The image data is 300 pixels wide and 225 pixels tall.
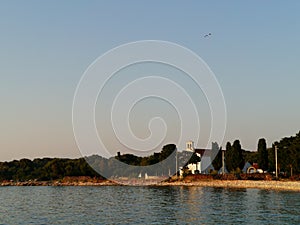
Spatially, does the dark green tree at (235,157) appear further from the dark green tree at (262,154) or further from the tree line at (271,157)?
the dark green tree at (262,154)

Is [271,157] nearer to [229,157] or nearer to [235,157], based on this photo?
[235,157]

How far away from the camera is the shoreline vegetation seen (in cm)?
8102

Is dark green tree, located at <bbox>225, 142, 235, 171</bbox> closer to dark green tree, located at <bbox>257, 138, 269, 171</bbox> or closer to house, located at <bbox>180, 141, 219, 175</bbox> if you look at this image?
dark green tree, located at <bbox>257, 138, 269, 171</bbox>

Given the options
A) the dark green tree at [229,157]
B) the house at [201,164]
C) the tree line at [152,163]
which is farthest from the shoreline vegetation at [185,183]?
the house at [201,164]

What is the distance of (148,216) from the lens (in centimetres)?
4369

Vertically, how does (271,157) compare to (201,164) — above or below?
above

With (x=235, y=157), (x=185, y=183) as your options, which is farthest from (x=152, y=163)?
(x=235, y=157)

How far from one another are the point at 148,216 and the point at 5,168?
441ft

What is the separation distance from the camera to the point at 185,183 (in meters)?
106

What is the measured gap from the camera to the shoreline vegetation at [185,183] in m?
81.0

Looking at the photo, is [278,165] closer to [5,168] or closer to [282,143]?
[282,143]

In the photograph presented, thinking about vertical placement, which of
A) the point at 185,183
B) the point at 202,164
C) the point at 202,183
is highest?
the point at 202,164

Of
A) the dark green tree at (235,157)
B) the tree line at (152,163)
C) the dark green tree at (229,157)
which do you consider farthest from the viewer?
the dark green tree at (229,157)

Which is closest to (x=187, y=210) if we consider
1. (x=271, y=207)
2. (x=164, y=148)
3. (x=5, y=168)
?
(x=271, y=207)
